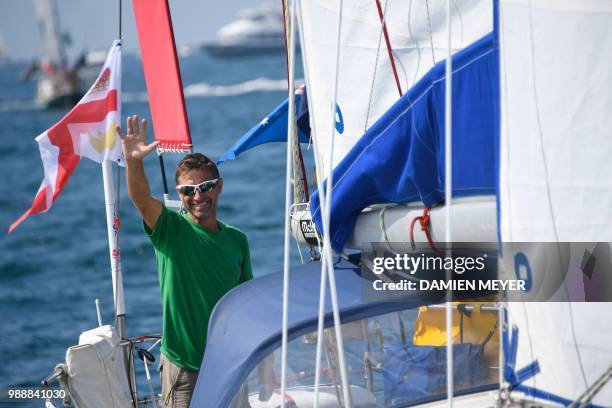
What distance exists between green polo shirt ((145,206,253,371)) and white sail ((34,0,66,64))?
5683 centimetres

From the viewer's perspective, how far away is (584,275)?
3035mm

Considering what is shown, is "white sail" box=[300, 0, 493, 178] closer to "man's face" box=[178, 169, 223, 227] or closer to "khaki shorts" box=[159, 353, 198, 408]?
"man's face" box=[178, 169, 223, 227]

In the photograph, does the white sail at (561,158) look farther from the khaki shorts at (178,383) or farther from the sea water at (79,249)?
the sea water at (79,249)

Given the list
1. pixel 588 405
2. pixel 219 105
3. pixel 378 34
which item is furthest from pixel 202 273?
pixel 219 105

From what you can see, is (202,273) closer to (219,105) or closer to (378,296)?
(378,296)

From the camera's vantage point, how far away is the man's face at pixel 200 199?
412cm

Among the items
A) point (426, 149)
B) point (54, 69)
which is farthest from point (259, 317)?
point (54, 69)

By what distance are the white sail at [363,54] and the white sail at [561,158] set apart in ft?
5.59

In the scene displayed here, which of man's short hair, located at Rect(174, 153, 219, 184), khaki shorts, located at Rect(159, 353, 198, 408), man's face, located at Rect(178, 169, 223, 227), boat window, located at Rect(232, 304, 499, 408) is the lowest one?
khaki shorts, located at Rect(159, 353, 198, 408)

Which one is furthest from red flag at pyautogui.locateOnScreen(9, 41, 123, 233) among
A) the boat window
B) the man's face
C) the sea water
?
the sea water

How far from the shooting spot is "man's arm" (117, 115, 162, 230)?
380cm

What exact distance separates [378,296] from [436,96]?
764 mm

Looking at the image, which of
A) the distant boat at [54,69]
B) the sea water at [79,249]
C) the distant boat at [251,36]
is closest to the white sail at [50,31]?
the distant boat at [54,69]

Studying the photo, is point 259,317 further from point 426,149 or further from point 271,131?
point 271,131
